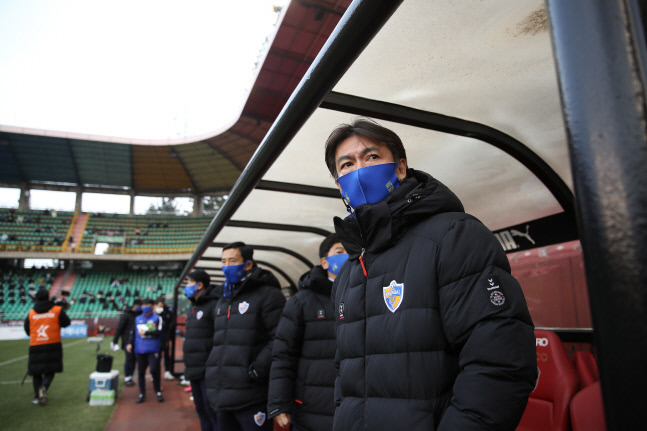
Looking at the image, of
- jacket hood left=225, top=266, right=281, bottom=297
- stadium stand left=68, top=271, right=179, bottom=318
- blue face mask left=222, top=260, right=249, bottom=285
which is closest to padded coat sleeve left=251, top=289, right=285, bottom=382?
jacket hood left=225, top=266, right=281, bottom=297

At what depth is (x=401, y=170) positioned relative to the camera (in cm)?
183

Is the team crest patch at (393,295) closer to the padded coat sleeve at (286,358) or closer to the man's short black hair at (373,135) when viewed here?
the man's short black hair at (373,135)

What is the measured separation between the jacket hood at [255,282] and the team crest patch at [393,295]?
2628 mm

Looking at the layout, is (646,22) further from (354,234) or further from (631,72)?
(354,234)

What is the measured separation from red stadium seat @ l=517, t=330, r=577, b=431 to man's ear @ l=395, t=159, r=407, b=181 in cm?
172

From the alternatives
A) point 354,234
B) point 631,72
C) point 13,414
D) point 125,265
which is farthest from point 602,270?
point 125,265

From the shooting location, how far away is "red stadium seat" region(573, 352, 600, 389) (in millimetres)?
2494

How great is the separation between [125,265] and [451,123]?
37314mm

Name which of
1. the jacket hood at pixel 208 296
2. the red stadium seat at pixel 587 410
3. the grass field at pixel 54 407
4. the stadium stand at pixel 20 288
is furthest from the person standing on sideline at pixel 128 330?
the stadium stand at pixel 20 288

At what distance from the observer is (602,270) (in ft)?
1.50

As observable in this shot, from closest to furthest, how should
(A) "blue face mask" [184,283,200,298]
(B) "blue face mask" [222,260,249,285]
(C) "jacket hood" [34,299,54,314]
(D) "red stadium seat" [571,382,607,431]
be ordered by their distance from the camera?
(D) "red stadium seat" [571,382,607,431]
(B) "blue face mask" [222,260,249,285]
(A) "blue face mask" [184,283,200,298]
(C) "jacket hood" [34,299,54,314]

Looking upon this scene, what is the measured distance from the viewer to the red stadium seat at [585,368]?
2.49 metres

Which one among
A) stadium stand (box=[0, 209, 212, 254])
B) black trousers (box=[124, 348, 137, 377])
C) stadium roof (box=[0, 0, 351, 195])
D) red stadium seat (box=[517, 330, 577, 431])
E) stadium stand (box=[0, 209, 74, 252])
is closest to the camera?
red stadium seat (box=[517, 330, 577, 431])

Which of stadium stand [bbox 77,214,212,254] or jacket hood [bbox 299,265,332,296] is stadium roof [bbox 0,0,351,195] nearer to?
stadium stand [bbox 77,214,212,254]
